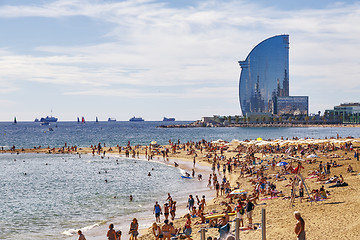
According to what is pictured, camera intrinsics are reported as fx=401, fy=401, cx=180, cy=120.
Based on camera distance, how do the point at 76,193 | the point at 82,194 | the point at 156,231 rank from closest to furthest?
the point at 156,231 → the point at 82,194 → the point at 76,193

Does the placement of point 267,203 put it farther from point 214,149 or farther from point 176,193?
point 214,149

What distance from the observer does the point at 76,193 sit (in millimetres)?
29672

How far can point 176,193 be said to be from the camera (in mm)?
28438

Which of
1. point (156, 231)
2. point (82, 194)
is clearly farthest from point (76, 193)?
point (156, 231)

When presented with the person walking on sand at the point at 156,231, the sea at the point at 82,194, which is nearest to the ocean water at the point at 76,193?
the sea at the point at 82,194

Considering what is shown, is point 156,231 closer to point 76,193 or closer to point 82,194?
point 82,194

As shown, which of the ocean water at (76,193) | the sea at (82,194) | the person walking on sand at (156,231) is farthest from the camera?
the ocean water at (76,193)

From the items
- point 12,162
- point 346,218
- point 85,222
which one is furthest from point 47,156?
point 346,218

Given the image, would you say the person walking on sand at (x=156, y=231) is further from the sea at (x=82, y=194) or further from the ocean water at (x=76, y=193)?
the ocean water at (x=76, y=193)

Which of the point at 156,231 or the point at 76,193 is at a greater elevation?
the point at 156,231

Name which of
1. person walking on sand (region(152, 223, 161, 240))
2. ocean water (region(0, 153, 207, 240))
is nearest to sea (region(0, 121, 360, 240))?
ocean water (region(0, 153, 207, 240))

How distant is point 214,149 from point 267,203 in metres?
36.0

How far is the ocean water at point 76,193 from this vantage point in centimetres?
2064

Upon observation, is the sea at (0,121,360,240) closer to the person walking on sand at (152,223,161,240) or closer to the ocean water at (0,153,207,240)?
the ocean water at (0,153,207,240)
